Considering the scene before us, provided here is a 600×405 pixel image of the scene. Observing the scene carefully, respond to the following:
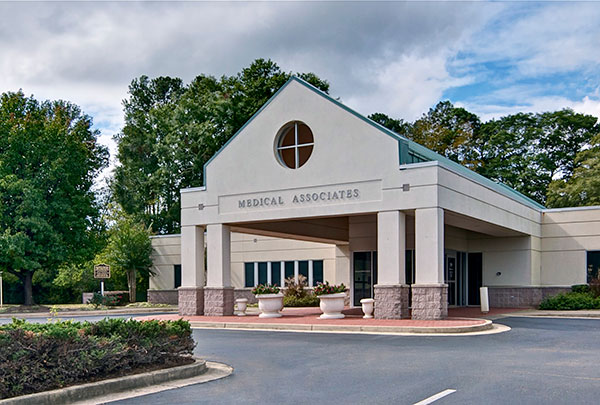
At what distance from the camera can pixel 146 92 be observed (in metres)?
61.8

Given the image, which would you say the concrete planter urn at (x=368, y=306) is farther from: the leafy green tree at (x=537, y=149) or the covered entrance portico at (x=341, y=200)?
the leafy green tree at (x=537, y=149)

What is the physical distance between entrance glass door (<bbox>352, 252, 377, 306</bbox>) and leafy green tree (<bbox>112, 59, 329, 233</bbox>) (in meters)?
20.3

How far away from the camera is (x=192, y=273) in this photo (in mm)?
26984

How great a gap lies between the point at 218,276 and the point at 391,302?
24.5 feet

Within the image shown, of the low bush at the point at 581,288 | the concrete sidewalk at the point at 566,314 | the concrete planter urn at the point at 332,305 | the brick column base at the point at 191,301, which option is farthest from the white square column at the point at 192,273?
the low bush at the point at 581,288

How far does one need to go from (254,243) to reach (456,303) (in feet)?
41.5

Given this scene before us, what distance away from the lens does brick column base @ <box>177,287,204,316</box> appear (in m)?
26.6

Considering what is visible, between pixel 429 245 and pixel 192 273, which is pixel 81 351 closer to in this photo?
pixel 429 245

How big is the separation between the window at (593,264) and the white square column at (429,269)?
1228cm

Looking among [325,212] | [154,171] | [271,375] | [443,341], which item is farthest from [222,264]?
[154,171]

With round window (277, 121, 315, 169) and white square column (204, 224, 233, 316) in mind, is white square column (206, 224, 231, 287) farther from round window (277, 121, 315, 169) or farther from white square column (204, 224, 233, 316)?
round window (277, 121, 315, 169)

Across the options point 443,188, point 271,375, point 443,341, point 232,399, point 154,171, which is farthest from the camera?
point 154,171

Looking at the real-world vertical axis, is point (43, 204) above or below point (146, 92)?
below

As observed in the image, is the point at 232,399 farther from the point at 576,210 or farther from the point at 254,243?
the point at 254,243
